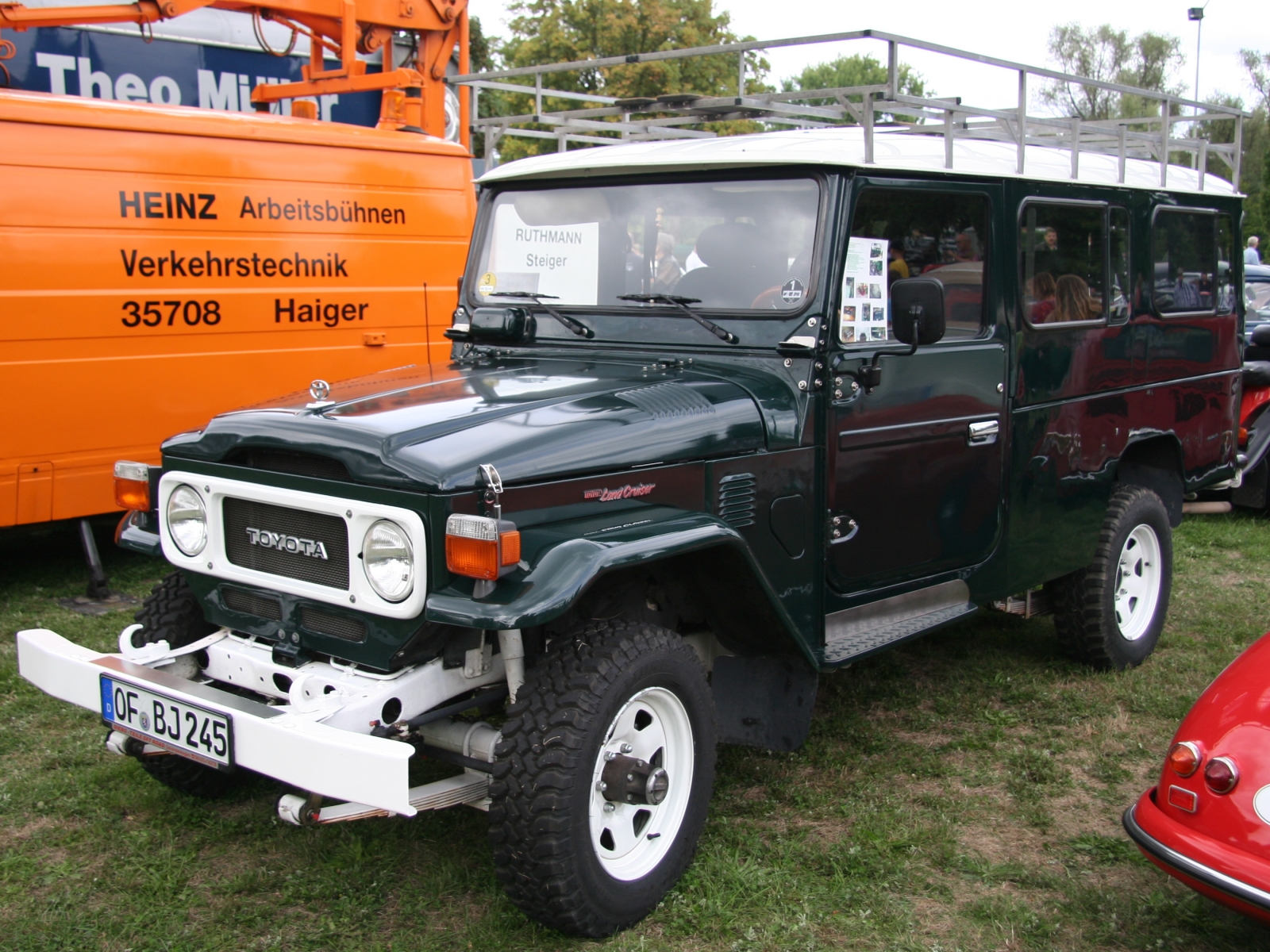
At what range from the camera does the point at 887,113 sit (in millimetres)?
4113

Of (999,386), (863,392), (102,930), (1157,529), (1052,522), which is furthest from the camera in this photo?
(1157,529)

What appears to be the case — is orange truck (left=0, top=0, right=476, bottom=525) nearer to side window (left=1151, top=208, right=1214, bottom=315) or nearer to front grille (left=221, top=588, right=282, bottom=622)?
front grille (left=221, top=588, right=282, bottom=622)

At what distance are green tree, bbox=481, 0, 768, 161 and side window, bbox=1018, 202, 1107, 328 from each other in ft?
64.2

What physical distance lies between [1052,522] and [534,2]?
28999mm

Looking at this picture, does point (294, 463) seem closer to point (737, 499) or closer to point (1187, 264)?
point (737, 499)

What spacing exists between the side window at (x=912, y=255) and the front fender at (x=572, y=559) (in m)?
1.04

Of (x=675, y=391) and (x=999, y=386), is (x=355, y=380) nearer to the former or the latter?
(x=675, y=391)

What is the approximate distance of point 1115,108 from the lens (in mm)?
41125

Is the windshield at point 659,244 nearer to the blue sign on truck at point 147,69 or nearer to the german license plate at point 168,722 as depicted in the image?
the german license plate at point 168,722

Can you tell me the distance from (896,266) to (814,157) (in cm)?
57

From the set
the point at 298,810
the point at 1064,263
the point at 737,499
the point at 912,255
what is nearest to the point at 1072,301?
the point at 1064,263

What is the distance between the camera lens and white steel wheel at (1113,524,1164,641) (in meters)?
5.55

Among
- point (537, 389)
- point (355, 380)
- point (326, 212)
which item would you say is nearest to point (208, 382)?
point (326, 212)

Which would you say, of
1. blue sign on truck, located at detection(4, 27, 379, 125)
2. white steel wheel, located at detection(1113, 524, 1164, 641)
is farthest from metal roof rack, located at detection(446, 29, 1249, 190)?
blue sign on truck, located at detection(4, 27, 379, 125)
